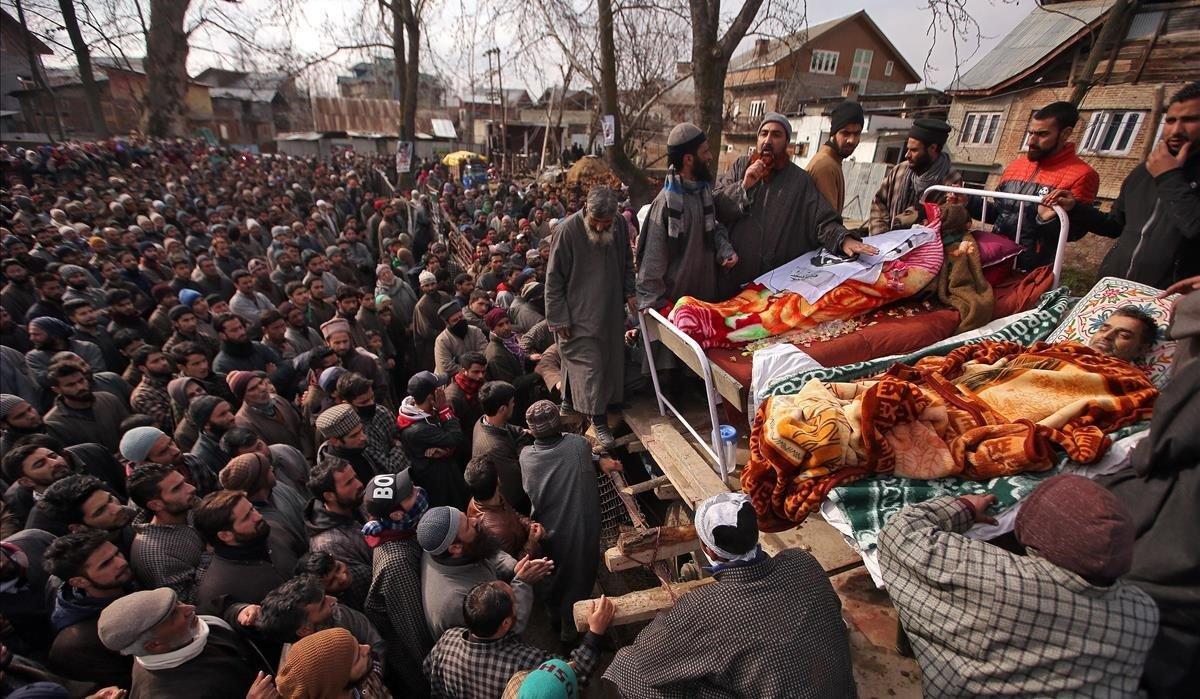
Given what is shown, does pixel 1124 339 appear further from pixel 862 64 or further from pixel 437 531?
pixel 862 64

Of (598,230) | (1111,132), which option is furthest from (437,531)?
(1111,132)

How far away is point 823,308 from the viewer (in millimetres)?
3678

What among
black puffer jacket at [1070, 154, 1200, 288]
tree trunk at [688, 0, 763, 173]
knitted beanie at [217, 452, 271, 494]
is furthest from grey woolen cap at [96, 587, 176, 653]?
tree trunk at [688, 0, 763, 173]

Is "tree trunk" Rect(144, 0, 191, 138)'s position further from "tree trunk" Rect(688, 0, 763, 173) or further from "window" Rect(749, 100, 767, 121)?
"window" Rect(749, 100, 767, 121)

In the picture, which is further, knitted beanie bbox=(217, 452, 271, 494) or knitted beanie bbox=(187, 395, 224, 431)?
knitted beanie bbox=(187, 395, 224, 431)

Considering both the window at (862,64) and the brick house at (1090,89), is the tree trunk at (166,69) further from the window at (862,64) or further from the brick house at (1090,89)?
the window at (862,64)

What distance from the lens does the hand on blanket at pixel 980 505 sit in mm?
2055

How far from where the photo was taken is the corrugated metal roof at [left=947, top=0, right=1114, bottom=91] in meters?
16.3

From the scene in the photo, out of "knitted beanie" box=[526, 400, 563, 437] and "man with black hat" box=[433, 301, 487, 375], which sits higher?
"knitted beanie" box=[526, 400, 563, 437]

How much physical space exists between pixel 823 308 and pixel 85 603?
174 inches

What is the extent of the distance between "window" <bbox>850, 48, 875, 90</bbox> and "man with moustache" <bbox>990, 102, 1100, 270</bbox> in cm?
4124

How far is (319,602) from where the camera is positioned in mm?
2215

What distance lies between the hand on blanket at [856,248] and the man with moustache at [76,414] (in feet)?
19.9

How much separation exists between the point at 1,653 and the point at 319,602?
116cm
